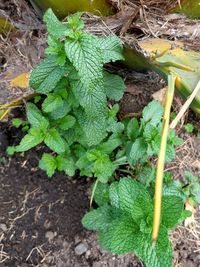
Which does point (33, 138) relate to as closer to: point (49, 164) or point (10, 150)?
point (49, 164)

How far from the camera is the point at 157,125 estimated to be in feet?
4.23

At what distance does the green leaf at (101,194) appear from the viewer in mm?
1353

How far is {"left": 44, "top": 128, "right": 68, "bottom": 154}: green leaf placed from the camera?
1.28 m

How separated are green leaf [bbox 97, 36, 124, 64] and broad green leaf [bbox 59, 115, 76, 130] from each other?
0.70ft

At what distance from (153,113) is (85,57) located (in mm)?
321

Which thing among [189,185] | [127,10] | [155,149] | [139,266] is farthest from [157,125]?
[139,266]

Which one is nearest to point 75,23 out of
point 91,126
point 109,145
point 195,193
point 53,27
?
point 53,27

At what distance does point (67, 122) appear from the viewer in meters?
1.28

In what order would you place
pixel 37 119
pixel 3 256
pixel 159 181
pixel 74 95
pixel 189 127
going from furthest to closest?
pixel 189 127 < pixel 3 256 < pixel 37 119 < pixel 74 95 < pixel 159 181

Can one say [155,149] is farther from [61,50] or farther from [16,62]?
[16,62]

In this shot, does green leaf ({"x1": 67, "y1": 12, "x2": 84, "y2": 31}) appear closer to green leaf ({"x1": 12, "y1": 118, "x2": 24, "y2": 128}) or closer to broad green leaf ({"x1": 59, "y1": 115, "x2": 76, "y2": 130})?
broad green leaf ({"x1": 59, "y1": 115, "x2": 76, "y2": 130})

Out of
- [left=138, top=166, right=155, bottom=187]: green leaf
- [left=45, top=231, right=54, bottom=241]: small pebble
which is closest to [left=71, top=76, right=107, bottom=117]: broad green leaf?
[left=138, top=166, right=155, bottom=187]: green leaf

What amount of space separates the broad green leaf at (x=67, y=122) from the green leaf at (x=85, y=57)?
0.24m

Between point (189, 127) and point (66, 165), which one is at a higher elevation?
point (66, 165)
